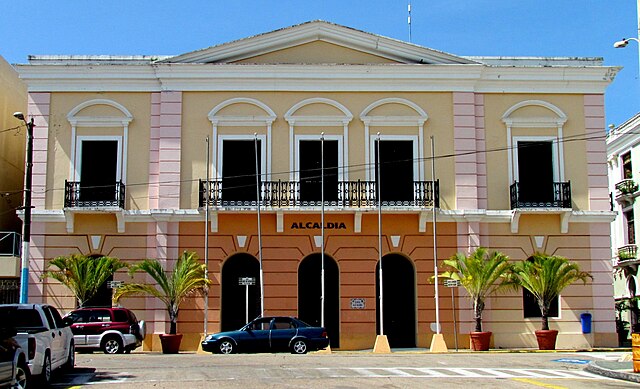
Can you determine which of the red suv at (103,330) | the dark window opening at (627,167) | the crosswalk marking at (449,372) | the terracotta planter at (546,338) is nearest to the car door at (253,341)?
the red suv at (103,330)

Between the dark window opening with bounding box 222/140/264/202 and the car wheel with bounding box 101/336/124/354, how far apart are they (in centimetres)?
649

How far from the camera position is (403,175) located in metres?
30.5

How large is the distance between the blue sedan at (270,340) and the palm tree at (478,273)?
18.8ft

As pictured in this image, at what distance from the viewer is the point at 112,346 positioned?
26.3m

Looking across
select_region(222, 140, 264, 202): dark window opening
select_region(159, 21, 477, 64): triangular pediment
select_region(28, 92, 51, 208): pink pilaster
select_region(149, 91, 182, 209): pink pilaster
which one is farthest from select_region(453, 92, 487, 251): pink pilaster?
select_region(28, 92, 51, 208): pink pilaster

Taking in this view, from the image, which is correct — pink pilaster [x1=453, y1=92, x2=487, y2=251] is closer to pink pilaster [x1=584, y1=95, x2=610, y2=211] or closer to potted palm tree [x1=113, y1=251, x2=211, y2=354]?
pink pilaster [x1=584, y1=95, x2=610, y2=211]

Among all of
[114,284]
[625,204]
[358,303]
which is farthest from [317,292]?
[625,204]

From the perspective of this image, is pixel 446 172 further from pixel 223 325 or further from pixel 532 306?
pixel 223 325

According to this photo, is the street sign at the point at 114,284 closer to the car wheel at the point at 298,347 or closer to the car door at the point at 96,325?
the car door at the point at 96,325

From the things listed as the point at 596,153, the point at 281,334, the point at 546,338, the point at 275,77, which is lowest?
the point at 546,338

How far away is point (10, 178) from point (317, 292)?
14001 mm

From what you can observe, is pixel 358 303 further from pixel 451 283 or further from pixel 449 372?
pixel 449 372

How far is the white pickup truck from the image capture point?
15156 mm

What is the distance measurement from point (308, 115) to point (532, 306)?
10816 millimetres
